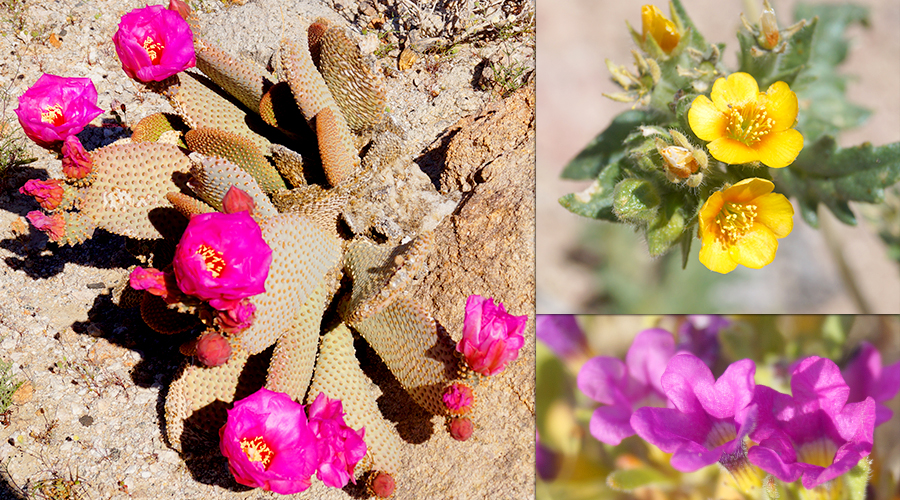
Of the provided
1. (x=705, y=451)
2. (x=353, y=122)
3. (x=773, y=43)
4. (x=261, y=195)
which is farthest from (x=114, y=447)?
(x=773, y=43)

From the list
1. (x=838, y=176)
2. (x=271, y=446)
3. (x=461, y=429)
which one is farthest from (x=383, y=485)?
(x=838, y=176)

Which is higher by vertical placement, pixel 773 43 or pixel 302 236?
pixel 773 43

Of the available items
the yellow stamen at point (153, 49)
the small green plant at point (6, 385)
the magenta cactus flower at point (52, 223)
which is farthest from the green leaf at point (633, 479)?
the small green plant at point (6, 385)

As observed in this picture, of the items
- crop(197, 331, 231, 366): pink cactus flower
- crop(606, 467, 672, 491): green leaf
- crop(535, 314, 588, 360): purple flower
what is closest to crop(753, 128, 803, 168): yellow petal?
crop(535, 314, 588, 360): purple flower

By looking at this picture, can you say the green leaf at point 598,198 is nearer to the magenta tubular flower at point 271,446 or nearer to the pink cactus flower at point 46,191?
the magenta tubular flower at point 271,446

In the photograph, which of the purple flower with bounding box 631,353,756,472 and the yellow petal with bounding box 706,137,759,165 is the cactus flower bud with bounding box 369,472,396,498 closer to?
the purple flower with bounding box 631,353,756,472

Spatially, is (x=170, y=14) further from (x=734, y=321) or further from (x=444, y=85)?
A: (x=734, y=321)

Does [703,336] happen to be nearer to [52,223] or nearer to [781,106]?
[781,106]
